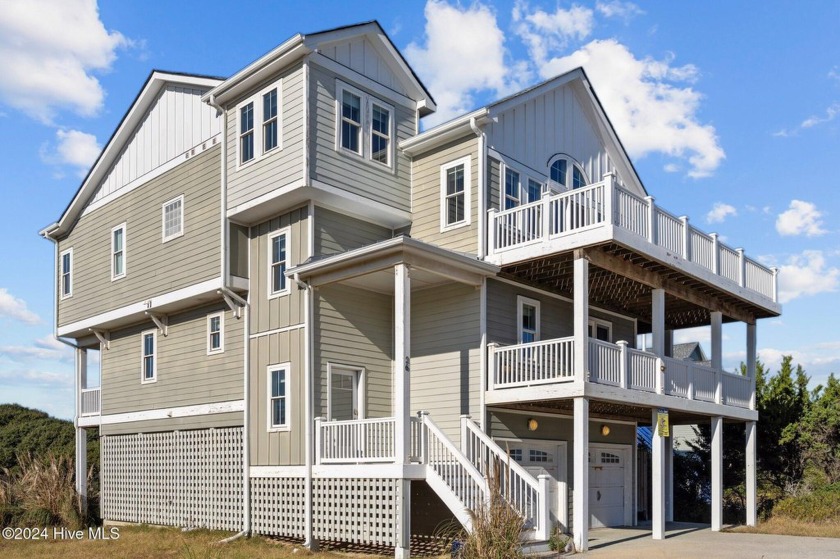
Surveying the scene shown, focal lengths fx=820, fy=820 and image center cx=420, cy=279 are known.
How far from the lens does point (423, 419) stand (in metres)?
15.8

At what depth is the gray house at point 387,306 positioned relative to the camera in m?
16.2

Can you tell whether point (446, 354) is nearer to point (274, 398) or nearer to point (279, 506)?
Answer: point (274, 398)

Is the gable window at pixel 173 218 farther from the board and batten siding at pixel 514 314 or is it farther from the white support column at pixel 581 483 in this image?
the white support column at pixel 581 483

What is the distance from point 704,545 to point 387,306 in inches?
331

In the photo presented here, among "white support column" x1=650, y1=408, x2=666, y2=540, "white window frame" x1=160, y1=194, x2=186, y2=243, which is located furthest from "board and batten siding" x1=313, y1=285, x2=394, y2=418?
"white support column" x1=650, y1=408, x2=666, y2=540

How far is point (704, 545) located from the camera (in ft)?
53.9

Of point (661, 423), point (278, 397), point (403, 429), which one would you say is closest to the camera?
point (403, 429)

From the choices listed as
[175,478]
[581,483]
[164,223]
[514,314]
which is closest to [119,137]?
[164,223]

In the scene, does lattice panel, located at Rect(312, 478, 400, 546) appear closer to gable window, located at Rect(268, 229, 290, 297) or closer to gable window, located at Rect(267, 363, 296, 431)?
gable window, located at Rect(267, 363, 296, 431)

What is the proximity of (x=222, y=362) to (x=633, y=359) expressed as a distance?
9603mm

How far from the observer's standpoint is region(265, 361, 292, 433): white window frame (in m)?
17.6

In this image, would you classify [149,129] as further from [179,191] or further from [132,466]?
[132,466]

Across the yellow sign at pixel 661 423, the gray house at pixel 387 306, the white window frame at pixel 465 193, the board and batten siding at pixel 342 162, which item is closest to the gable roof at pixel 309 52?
the gray house at pixel 387 306

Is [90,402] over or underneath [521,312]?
underneath
